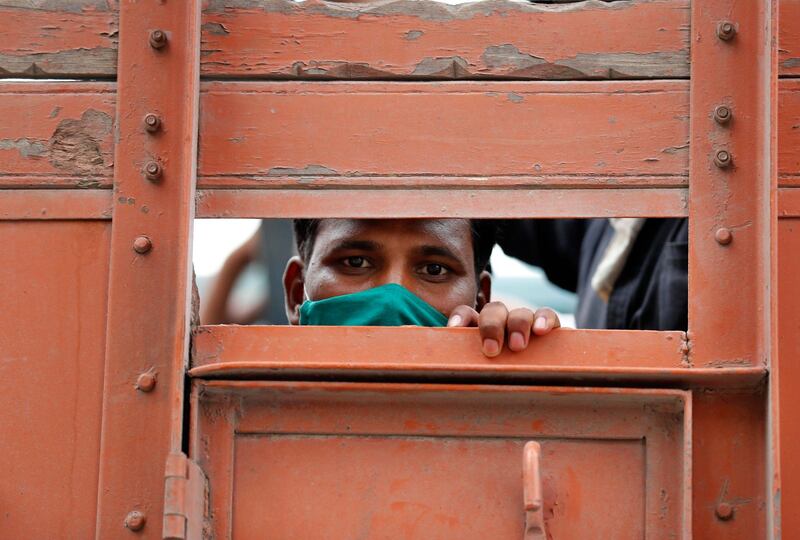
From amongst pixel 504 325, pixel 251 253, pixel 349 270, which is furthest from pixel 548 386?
pixel 251 253

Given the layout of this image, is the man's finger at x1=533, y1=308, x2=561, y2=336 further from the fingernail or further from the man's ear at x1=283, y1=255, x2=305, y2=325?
the man's ear at x1=283, y1=255, x2=305, y2=325

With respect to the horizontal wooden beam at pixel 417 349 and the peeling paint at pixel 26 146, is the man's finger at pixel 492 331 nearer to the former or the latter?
the horizontal wooden beam at pixel 417 349

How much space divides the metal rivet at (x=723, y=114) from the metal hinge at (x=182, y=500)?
3.42ft

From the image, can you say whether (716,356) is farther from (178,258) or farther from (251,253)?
(251,253)

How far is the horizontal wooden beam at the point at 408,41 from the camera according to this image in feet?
7.34

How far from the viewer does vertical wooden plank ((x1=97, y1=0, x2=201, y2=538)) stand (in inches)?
81.3

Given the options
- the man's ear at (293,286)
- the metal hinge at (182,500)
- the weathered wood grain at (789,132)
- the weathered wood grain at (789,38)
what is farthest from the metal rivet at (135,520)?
the man's ear at (293,286)

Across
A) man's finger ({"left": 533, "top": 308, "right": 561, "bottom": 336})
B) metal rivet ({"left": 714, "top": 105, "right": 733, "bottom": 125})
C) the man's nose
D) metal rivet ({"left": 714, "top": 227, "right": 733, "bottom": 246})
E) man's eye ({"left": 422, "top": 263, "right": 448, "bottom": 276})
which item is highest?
metal rivet ({"left": 714, "top": 105, "right": 733, "bottom": 125})

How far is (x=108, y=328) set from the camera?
6.97 feet

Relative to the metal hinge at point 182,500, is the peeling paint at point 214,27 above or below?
above

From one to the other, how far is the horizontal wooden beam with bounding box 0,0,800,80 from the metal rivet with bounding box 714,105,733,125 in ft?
0.35

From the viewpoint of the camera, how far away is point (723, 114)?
7.07 feet

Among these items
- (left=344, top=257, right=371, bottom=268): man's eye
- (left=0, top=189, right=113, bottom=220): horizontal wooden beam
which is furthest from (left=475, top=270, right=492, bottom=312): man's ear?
(left=0, top=189, right=113, bottom=220): horizontal wooden beam

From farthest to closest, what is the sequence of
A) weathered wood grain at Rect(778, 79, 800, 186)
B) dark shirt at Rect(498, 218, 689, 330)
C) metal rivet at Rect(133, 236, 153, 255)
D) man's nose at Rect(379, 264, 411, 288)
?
1. dark shirt at Rect(498, 218, 689, 330)
2. man's nose at Rect(379, 264, 411, 288)
3. weathered wood grain at Rect(778, 79, 800, 186)
4. metal rivet at Rect(133, 236, 153, 255)
